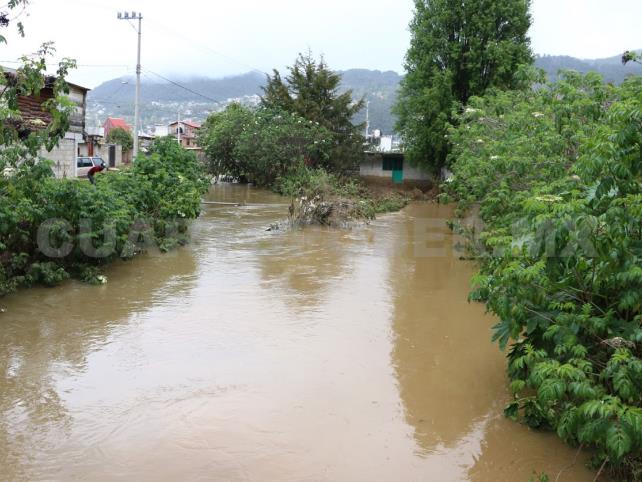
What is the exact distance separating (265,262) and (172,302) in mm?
3647

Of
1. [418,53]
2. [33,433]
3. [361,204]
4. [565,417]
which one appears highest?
[418,53]

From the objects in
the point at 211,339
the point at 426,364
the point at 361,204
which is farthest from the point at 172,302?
the point at 361,204

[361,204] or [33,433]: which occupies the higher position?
[361,204]

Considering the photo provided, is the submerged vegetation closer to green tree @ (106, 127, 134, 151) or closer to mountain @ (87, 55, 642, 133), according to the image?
green tree @ (106, 127, 134, 151)

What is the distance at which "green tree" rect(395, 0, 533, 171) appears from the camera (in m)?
27.9

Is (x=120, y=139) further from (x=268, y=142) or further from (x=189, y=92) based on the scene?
(x=189, y=92)

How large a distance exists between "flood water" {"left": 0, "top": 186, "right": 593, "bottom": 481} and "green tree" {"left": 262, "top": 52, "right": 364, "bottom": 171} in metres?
19.8

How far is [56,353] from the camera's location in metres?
7.87

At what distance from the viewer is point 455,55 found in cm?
2814

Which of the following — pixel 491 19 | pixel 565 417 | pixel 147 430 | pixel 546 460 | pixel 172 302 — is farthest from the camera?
pixel 491 19

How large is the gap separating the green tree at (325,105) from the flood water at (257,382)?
1983 cm

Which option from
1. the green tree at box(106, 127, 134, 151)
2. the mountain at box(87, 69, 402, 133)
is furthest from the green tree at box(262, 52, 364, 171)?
the mountain at box(87, 69, 402, 133)

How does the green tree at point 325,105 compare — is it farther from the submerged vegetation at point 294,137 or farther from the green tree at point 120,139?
the green tree at point 120,139

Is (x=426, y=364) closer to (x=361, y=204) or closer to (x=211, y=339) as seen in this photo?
(x=211, y=339)
